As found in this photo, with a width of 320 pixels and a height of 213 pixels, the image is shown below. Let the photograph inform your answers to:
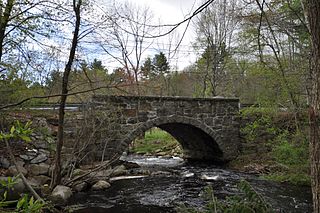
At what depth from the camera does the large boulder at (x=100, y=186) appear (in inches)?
267

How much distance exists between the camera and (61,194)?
218 inches

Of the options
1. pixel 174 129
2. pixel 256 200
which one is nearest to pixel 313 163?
pixel 256 200

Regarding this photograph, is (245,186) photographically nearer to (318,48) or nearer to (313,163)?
(313,163)

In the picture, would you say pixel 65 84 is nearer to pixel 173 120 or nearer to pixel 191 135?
pixel 173 120

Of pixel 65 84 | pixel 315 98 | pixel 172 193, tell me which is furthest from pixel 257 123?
pixel 315 98

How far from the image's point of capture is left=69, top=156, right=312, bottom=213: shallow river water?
17.9ft

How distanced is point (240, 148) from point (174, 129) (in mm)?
2602

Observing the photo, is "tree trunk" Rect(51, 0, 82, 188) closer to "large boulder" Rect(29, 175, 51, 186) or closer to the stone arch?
"large boulder" Rect(29, 175, 51, 186)

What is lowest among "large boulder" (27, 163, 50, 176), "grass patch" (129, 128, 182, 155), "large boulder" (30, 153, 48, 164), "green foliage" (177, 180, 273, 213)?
"grass patch" (129, 128, 182, 155)

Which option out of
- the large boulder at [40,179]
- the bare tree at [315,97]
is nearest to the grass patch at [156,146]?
the large boulder at [40,179]

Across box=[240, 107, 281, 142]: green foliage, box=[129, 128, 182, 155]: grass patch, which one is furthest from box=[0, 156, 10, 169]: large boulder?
box=[129, 128, 182, 155]: grass patch

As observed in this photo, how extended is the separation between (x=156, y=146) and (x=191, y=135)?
4.16 m

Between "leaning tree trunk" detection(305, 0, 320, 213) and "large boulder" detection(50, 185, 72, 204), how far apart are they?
4.56 metres

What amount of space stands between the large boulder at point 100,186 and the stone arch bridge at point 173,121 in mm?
691
